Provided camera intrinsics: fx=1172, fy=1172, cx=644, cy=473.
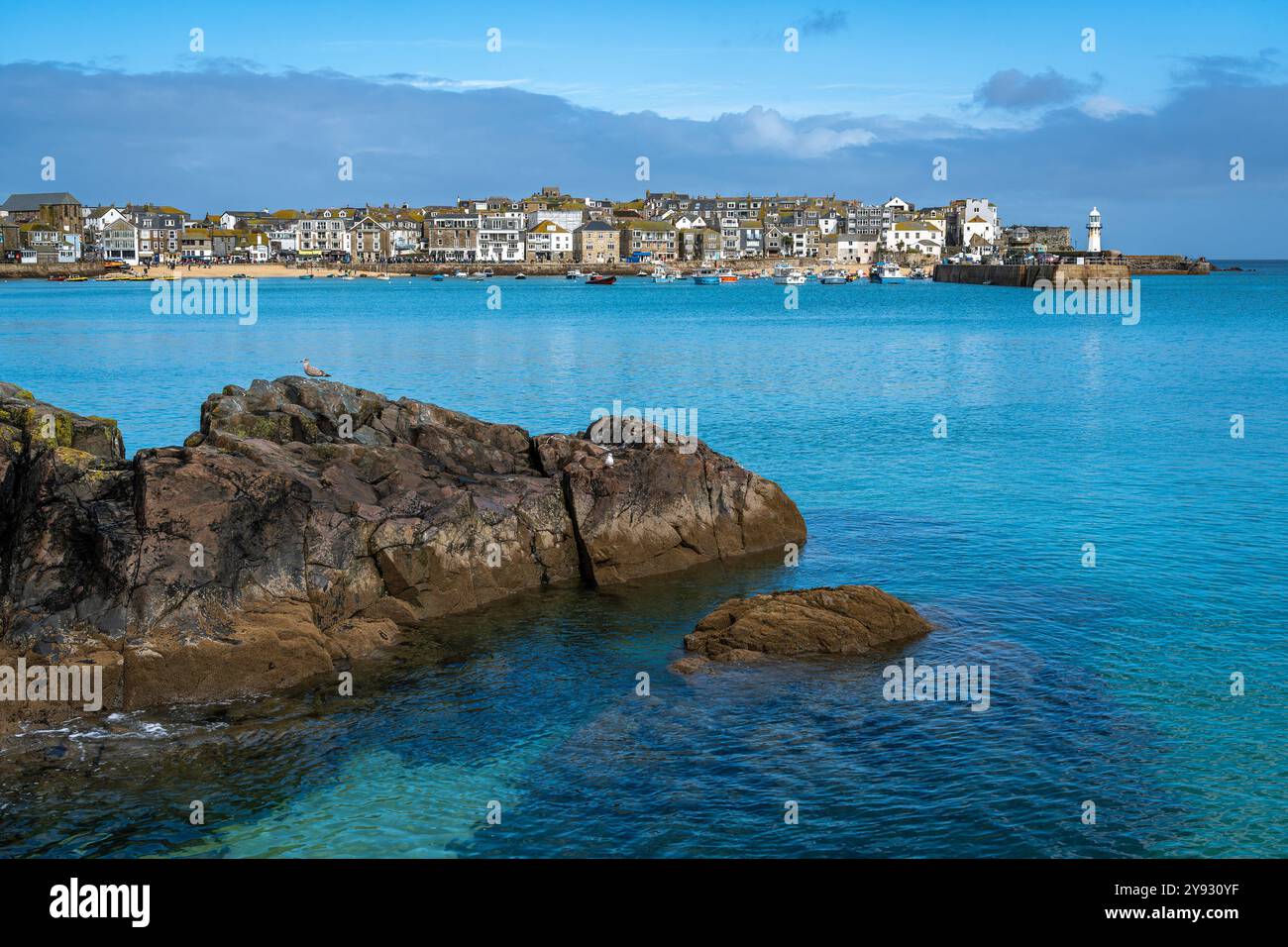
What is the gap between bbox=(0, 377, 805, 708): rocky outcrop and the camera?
17.7m

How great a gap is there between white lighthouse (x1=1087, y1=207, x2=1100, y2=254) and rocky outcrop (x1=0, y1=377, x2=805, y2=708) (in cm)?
15002

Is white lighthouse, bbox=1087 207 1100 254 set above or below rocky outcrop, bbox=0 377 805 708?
above

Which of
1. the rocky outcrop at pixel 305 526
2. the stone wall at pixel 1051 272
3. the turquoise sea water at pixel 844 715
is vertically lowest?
the turquoise sea water at pixel 844 715

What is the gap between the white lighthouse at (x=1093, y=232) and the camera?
160000 mm

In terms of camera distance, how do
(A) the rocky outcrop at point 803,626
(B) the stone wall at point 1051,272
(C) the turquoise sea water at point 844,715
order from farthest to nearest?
(B) the stone wall at point 1051,272, (A) the rocky outcrop at point 803,626, (C) the turquoise sea water at point 844,715

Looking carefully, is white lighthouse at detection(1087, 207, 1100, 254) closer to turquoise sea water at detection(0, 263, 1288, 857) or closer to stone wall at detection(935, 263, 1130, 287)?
stone wall at detection(935, 263, 1130, 287)

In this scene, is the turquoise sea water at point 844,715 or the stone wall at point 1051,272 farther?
the stone wall at point 1051,272

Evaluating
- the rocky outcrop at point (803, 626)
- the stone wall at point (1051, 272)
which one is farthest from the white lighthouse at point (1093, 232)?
the rocky outcrop at point (803, 626)

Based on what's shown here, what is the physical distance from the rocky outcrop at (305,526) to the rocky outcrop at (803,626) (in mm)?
Result: 4403

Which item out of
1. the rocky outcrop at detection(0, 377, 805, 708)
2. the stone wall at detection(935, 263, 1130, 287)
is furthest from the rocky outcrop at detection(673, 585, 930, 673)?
the stone wall at detection(935, 263, 1130, 287)

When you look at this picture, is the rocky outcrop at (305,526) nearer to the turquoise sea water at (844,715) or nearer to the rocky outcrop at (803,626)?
the turquoise sea water at (844,715)

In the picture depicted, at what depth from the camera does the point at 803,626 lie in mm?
19062

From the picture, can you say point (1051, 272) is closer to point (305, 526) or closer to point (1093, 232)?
point (1093, 232)
